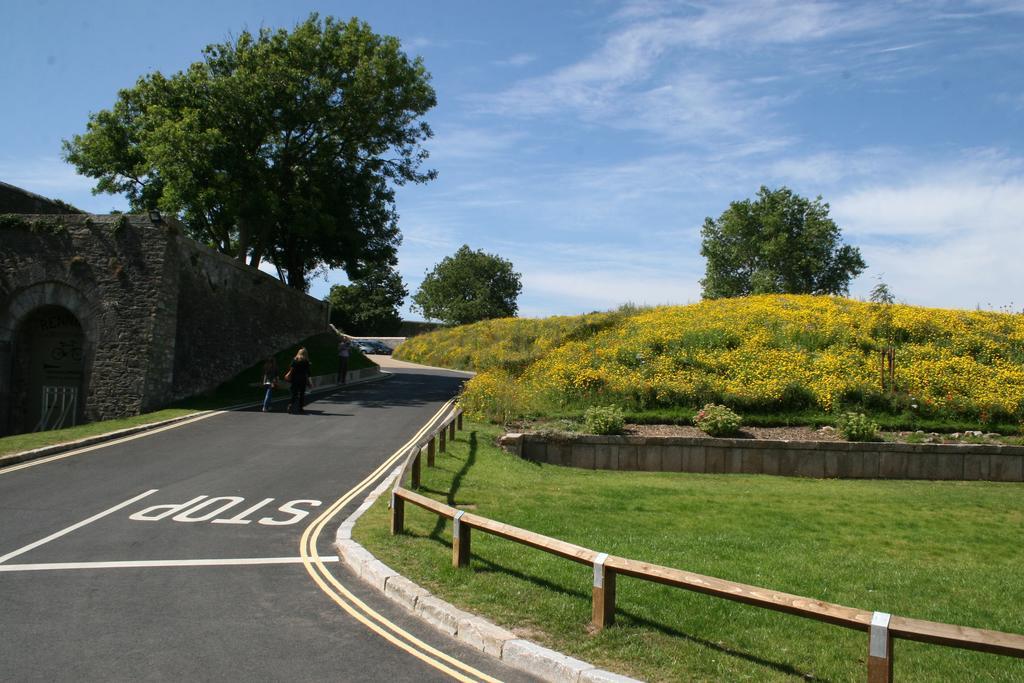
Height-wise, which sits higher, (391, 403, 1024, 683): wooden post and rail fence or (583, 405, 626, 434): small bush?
(583, 405, 626, 434): small bush

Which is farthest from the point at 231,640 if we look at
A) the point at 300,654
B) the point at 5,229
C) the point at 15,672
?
the point at 5,229

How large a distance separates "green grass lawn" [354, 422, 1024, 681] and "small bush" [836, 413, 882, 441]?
2153 mm

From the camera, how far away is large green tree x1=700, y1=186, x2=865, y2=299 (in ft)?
217

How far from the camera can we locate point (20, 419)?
23969 mm

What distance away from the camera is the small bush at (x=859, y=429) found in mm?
17562

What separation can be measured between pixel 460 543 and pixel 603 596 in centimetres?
217

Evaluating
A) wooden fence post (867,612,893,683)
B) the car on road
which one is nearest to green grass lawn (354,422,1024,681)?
wooden fence post (867,612,893,683)

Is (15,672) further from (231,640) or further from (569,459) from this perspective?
(569,459)

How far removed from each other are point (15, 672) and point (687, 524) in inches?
325

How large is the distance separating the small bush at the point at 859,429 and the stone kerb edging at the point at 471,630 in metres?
13.4

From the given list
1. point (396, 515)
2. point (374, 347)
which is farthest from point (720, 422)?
point (374, 347)

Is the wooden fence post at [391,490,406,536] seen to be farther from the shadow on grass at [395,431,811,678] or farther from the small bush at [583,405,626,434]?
the small bush at [583,405,626,434]

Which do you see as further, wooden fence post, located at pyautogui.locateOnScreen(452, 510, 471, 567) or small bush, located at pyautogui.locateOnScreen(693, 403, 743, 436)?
small bush, located at pyautogui.locateOnScreen(693, 403, 743, 436)

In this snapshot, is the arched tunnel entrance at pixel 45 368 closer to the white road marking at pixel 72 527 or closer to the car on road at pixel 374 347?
the white road marking at pixel 72 527
